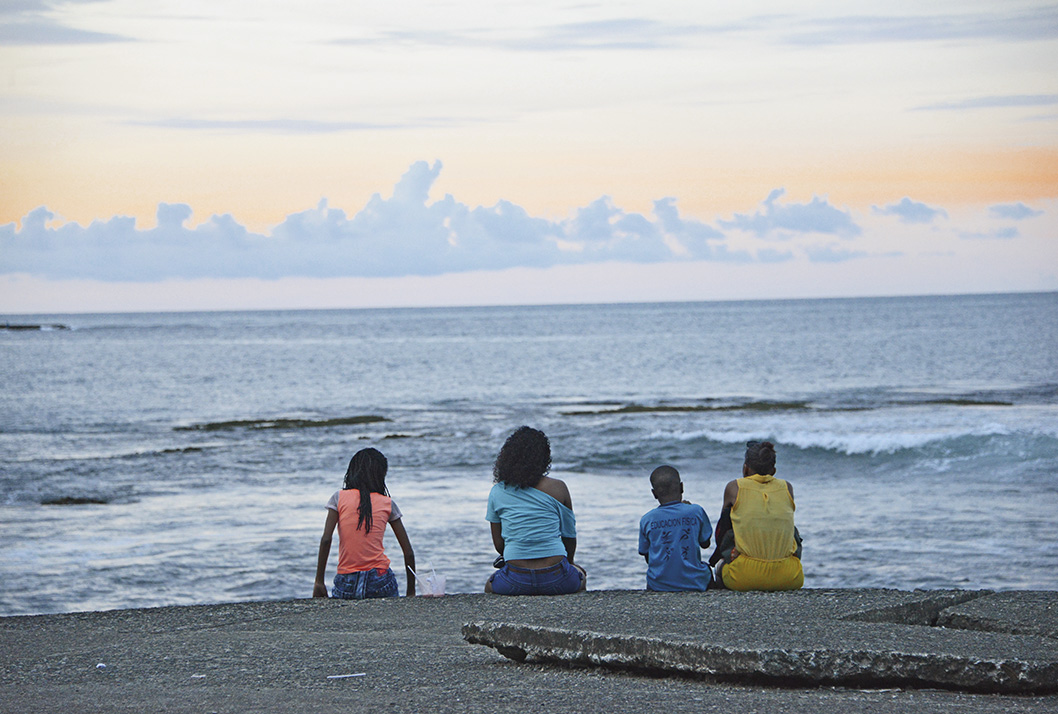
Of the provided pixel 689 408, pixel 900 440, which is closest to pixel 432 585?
pixel 900 440

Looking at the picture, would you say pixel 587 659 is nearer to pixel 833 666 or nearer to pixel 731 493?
pixel 833 666

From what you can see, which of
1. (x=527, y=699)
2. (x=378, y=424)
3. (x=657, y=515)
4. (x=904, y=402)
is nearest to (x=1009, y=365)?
(x=904, y=402)

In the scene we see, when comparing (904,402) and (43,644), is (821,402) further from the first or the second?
(43,644)

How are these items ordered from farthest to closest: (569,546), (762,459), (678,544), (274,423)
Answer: (274,423) → (569,546) → (762,459) → (678,544)

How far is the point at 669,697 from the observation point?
4.46m

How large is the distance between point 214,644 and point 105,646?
0.68 metres

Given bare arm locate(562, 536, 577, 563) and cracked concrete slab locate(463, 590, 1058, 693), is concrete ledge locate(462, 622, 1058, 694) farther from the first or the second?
bare arm locate(562, 536, 577, 563)

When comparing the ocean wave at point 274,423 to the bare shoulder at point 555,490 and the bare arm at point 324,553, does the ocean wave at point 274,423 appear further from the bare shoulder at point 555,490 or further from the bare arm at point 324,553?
the bare shoulder at point 555,490

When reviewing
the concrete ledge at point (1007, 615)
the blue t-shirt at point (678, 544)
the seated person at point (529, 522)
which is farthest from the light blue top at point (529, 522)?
the concrete ledge at point (1007, 615)

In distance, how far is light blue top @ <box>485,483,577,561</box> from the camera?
719 cm

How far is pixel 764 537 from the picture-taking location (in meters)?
7.23

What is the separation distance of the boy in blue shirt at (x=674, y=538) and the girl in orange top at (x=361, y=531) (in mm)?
1736

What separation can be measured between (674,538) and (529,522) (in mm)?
1011

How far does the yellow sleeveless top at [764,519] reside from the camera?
23.6 ft
